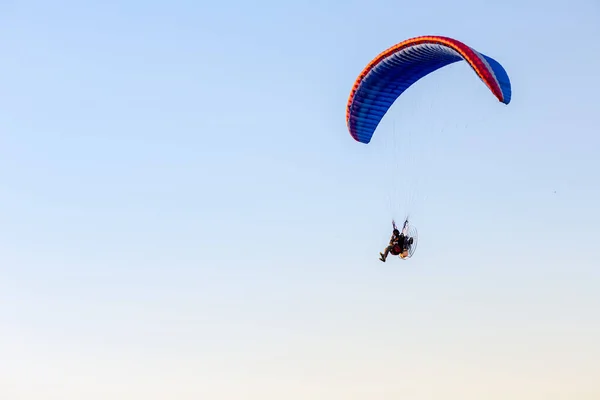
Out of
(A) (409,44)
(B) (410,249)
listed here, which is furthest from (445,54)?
(B) (410,249)

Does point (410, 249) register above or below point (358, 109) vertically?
below

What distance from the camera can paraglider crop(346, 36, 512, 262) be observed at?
201 feet

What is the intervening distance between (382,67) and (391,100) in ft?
7.02

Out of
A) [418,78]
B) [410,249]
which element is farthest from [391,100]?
[410,249]

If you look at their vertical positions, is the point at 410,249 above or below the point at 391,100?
below

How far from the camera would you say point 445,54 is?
64.9 m

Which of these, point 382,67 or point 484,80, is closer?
point 484,80

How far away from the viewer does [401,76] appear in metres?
67.1

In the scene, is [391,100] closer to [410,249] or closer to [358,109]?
[358,109]

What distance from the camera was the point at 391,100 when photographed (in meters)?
67.9

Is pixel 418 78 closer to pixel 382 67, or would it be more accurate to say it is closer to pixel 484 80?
pixel 382 67

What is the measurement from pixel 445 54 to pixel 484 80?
424 centimetres

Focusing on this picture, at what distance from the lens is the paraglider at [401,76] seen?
6141cm

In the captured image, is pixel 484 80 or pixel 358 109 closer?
pixel 484 80
